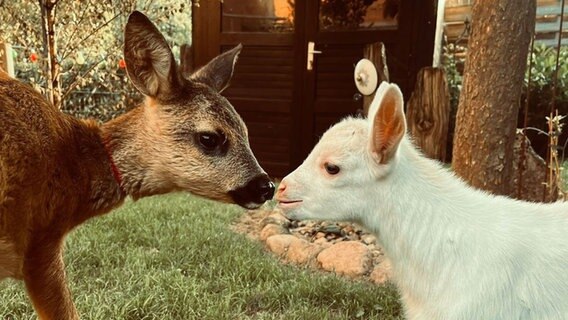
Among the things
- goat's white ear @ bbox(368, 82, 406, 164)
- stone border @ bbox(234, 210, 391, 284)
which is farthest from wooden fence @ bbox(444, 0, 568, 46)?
goat's white ear @ bbox(368, 82, 406, 164)

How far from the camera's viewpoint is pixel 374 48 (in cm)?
499

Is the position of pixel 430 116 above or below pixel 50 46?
below

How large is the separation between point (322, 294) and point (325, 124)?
4.52 metres

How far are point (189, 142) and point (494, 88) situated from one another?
219 cm

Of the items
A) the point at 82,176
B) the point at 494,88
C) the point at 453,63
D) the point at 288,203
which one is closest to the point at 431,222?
the point at 288,203

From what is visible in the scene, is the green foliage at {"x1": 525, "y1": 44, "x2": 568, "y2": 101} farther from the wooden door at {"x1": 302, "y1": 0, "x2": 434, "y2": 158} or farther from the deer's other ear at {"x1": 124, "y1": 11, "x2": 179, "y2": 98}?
the deer's other ear at {"x1": 124, "y1": 11, "x2": 179, "y2": 98}

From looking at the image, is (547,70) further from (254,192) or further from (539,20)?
(254,192)

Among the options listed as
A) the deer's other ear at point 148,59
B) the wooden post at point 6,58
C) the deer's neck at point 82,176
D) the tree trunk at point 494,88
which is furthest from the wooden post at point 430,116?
the wooden post at point 6,58

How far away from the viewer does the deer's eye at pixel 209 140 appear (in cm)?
251

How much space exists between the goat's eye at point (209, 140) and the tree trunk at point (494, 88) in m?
1.99

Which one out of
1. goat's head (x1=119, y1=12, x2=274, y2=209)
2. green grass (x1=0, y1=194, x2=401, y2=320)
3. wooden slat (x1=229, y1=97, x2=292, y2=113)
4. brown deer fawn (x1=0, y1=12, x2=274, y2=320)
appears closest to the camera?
brown deer fawn (x1=0, y1=12, x2=274, y2=320)

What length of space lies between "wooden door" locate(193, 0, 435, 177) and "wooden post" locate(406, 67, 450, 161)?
1394mm

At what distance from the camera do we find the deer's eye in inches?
98.7

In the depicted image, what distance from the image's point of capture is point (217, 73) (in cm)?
289
